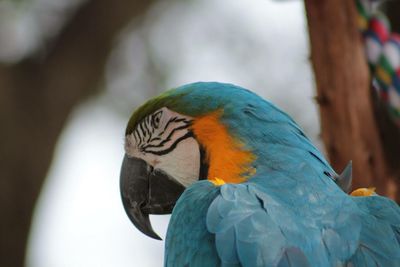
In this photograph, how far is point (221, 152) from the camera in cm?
214

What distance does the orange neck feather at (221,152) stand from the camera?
6.85ft

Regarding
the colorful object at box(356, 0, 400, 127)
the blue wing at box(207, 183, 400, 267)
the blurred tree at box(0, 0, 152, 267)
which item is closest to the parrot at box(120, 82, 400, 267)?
the blue wing at box(207, 183, 400, 267)

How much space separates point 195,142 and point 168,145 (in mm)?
82

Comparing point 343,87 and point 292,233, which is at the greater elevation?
point 343,87

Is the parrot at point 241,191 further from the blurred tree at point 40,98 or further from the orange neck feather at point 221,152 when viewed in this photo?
the blurred tree at point 40,98

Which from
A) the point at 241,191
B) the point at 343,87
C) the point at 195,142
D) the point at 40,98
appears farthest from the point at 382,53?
the point at 40,98

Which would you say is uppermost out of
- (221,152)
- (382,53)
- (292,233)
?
(382,53)

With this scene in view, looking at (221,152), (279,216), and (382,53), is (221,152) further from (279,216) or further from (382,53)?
(382,53)

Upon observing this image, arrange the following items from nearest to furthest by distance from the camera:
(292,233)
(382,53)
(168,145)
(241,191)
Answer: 1. (292,233)
2. (241,191)
3. (168,145)
4. (382,53)

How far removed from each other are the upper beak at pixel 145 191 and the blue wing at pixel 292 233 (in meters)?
0.38

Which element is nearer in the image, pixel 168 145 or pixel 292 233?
pixel 292 233

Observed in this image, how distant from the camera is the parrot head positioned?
6.92ft

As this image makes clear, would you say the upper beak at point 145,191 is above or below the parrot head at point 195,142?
below

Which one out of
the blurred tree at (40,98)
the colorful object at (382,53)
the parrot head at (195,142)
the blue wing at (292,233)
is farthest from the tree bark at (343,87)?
the blurred tree at (40,98)
